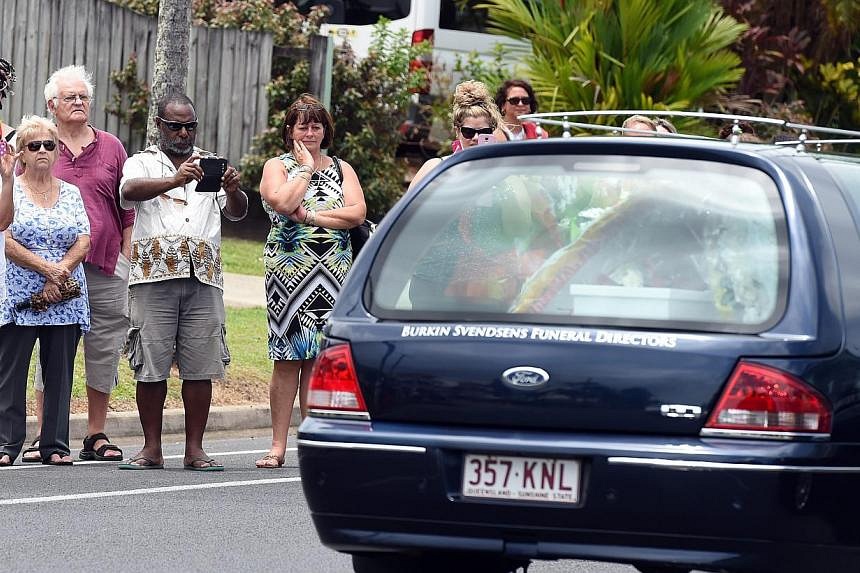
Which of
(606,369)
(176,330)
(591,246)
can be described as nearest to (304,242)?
(176,330)

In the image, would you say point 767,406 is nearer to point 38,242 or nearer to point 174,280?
point 174,280

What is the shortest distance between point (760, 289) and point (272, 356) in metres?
5.00

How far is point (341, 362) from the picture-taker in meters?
5.70

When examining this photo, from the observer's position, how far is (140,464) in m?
9.77

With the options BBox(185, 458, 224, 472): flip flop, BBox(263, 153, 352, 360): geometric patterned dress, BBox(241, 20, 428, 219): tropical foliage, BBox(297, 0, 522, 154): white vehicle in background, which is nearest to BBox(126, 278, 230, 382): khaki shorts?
BBox(263, 153, 352, 360): geometric patterned dress

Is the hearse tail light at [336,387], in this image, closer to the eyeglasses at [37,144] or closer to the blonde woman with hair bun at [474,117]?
the blonde woman with hair bun at [474,117]

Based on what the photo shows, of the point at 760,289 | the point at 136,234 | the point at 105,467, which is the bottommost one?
the point at 105,467

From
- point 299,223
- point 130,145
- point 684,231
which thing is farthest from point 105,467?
point 130,145

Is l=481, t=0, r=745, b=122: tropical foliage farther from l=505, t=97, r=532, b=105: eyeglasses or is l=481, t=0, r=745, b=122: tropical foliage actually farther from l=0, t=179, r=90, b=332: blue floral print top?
l=0, t=179, r=90, b=332: blue floral print top

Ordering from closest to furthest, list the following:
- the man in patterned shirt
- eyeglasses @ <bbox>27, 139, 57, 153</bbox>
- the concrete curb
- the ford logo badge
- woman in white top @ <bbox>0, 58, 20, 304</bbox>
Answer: the ford logo badge → woman in white top @ <bbox>0, 58, 20, 304</bbox> → the man in patterned shirt → eyeglasses @ <bbox>27, 139, 57, 153</bbox> → the concrete curb

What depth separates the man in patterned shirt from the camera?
31.7 feet

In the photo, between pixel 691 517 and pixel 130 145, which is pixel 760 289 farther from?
pixel 130 145

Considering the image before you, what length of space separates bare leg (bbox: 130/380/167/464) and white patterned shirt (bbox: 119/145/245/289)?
0.59 metres

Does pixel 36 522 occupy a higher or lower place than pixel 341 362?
lower
